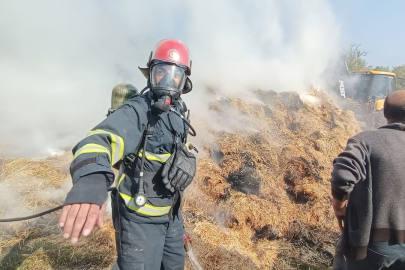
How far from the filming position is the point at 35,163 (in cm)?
447

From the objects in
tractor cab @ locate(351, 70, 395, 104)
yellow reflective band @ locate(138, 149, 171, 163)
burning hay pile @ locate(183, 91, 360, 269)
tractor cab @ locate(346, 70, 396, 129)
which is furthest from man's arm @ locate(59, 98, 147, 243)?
tractor cab @ locate(351, 70, 395, 104)

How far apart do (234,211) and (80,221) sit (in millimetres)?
3265

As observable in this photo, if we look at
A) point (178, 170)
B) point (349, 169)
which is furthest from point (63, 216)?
point (349, 169)

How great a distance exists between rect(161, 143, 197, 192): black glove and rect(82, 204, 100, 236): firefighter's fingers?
1.99ft

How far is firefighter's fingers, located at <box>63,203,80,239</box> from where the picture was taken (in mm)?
1085

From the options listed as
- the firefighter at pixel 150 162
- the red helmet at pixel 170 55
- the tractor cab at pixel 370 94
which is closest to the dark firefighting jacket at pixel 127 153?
the firefighter at pixel 150 162

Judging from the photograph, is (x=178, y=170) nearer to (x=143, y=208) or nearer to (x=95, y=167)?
(x=143, y=208)

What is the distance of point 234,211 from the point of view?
13.6 feet

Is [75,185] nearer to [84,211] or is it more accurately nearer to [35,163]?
[84,211]

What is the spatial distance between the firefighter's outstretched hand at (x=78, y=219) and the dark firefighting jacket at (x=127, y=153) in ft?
0.08

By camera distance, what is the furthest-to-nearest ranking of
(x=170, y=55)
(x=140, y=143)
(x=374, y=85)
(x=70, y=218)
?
(x=374, y=85) → (x=170, y=55) → (x=140, y=143) → (x=70, y=218)

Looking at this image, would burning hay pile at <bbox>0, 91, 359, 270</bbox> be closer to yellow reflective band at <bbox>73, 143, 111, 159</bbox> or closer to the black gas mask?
the black gas mask

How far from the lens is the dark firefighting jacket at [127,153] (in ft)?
4.00

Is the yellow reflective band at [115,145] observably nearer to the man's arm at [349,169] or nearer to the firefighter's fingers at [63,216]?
the firefighter's fingers at [63,216]
